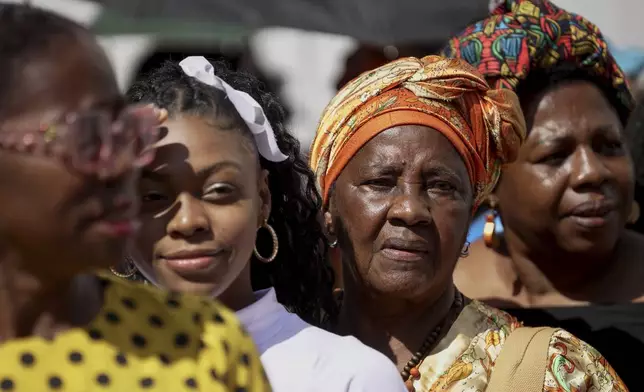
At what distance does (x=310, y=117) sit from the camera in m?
7.43

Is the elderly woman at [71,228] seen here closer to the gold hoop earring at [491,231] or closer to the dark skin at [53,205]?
the dark skin at [53,205]

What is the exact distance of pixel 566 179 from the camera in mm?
4168

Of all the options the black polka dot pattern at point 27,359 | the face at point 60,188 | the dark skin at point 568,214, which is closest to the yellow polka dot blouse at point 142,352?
the black polka dot pattern at point 27,359

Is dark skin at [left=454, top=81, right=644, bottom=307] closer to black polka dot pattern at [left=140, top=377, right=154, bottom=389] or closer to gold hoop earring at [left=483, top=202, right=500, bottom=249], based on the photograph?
gold hoop earring at [left=483, top=202, right=500, bottom=249]

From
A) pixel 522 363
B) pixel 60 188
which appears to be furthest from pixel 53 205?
pixel 522 363

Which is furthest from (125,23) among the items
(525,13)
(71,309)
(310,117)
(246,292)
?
(71,309)

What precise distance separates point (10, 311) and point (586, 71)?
285 cm

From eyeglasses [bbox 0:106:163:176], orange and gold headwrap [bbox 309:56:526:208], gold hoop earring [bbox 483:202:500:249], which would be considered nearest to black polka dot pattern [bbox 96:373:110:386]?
eyeglasses [bbox 0:106:163:176]

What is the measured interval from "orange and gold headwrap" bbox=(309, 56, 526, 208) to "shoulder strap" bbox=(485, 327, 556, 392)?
0.48 m

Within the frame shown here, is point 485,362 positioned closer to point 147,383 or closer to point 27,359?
point 147,383

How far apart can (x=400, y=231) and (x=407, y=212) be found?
63mm

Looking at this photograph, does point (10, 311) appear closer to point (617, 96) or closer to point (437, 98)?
point (437, 98)

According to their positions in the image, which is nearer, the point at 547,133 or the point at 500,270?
the point at 547,133

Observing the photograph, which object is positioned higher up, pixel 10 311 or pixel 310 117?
pixel 10 311
